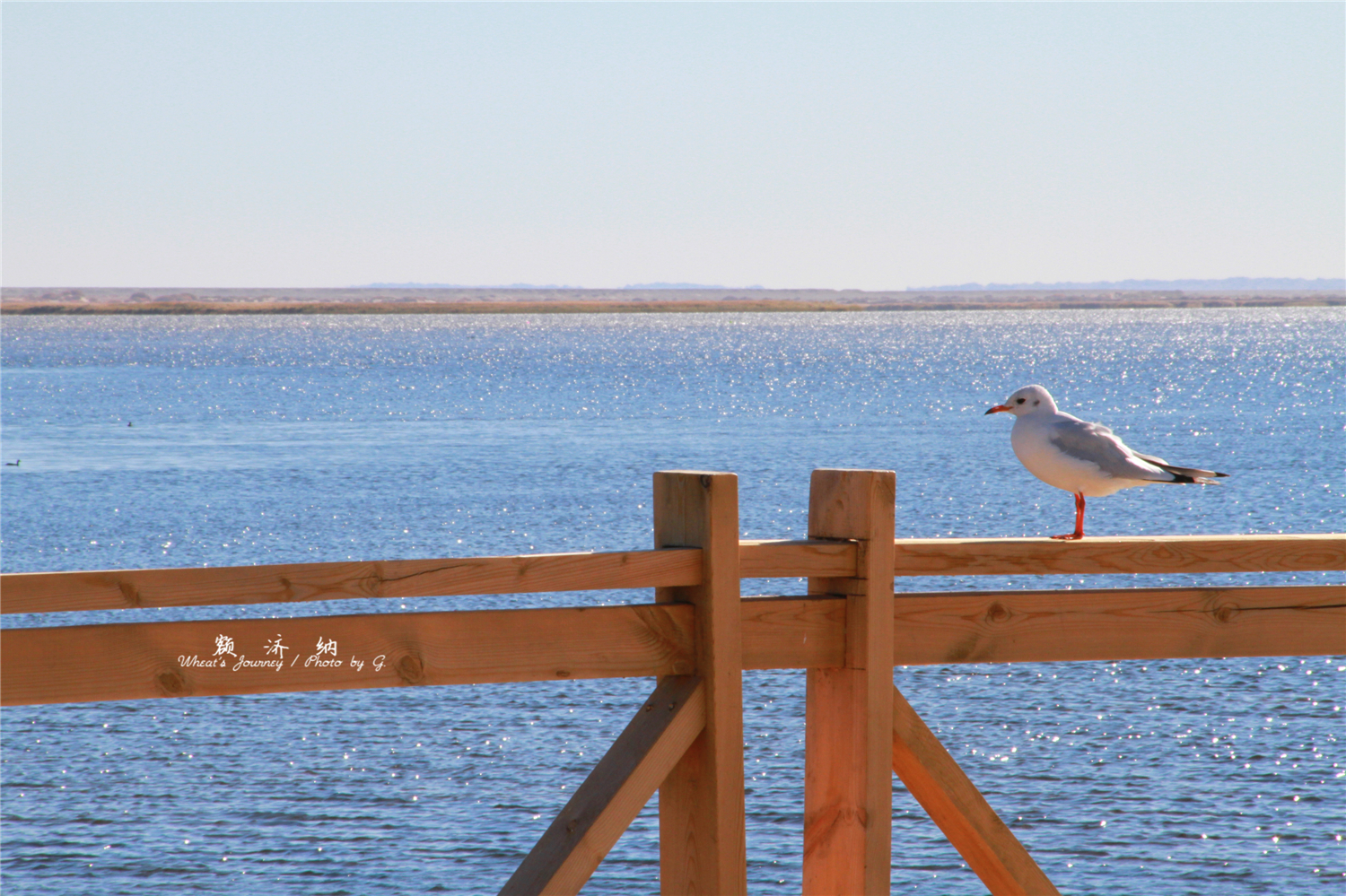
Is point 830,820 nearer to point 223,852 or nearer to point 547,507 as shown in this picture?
point 223,852

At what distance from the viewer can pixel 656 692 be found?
3.31 m

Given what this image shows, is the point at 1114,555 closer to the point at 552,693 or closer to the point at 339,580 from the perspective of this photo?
the point at 339,580

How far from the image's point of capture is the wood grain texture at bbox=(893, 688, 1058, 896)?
11.3 ft

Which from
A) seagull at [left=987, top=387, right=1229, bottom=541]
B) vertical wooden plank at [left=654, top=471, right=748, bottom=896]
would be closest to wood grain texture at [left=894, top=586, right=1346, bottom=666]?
vertical wooden plank at [left=654, top=471, right=748, bottom=896]

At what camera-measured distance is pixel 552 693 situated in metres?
17.3

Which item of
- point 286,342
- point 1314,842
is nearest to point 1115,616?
point 1314,842

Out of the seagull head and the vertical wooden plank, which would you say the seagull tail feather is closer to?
the seagull head

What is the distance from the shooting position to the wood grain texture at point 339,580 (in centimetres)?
296

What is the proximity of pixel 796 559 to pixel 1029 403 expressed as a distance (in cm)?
247

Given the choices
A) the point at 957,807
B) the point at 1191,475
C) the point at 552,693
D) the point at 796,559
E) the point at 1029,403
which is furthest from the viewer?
the point at 552,693

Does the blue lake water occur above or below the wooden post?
below

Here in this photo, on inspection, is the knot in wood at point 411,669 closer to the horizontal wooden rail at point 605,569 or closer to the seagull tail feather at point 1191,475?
the horizontal wooden rail at point 605,569

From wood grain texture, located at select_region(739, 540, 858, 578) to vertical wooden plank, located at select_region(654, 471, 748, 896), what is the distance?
0.26 ft

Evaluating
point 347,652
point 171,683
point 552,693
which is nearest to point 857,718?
point 347,652
